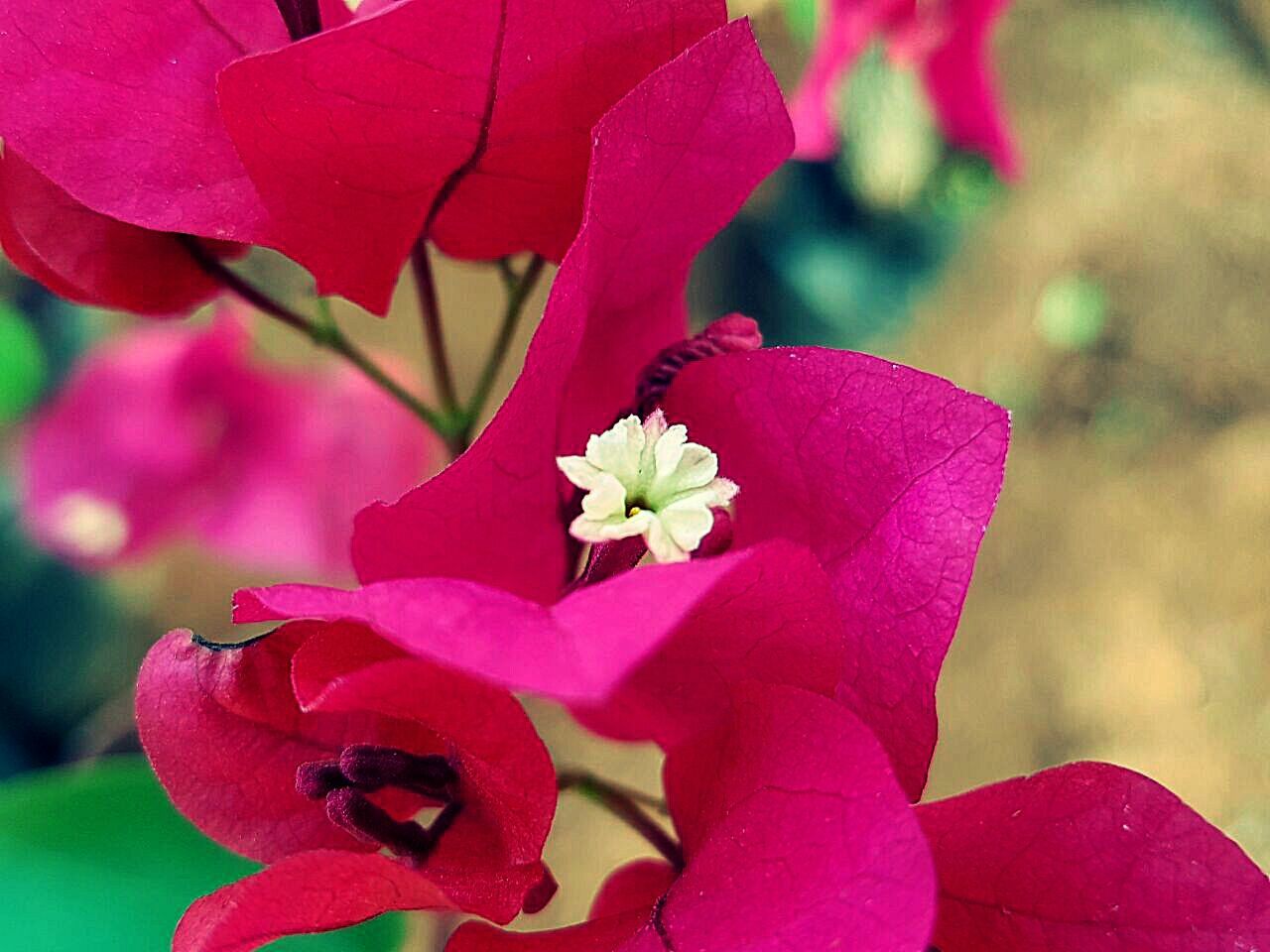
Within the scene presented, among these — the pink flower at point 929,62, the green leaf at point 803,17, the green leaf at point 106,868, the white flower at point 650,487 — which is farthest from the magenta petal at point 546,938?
the green leaf at point 803,17

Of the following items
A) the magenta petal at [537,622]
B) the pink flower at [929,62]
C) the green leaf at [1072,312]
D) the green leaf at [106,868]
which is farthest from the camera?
the green leaf at [1072,312]

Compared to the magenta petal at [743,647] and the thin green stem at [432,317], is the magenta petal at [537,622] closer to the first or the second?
the magenta petal at [743,647]

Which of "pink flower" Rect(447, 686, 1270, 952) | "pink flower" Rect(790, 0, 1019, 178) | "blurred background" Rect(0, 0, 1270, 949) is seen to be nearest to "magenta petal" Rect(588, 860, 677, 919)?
"pink flower" Rect(447, 686, 1270, 952)

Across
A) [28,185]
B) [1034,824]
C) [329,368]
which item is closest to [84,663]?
[329,368]

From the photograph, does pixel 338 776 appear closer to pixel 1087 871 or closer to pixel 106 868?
pixel 1087 871

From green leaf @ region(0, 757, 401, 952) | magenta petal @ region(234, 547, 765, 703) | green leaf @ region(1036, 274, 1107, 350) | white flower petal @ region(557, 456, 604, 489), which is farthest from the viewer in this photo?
green leaf @ region(1036, 274, 1107, 350)

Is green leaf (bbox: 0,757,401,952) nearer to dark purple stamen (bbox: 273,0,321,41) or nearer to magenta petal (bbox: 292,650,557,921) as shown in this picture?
magenta petal (bbox: 292,650,557,921)
